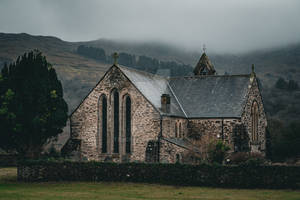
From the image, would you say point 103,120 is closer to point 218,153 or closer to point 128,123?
point 128,123

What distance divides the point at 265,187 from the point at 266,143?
23.3 m

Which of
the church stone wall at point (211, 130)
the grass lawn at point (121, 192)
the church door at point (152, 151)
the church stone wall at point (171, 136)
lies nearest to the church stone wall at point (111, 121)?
the church stone wall at point (171, 136)

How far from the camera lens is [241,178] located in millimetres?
33719

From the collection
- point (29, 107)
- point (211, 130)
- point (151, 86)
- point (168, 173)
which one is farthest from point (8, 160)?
point (168, 173)

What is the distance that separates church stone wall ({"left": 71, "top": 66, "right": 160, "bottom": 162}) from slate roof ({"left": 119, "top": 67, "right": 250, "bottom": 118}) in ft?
3.33

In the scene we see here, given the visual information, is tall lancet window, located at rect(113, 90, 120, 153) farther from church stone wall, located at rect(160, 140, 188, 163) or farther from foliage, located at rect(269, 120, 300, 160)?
foliage, located at rect(269, 120, 300, 160)

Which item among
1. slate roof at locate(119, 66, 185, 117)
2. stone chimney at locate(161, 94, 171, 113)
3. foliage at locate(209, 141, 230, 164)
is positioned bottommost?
foliage at locate(209, 141, 230, 164)

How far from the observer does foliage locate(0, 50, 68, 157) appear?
44.2 meters

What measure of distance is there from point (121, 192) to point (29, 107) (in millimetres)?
16992

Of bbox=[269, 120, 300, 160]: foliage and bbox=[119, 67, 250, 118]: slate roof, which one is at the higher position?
bbox=[119, 67, 250, 118]: slate roof

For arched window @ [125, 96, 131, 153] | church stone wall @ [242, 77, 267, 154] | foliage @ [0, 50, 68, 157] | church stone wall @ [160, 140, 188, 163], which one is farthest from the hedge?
church stone wall @ [242, 77, 267, 154]

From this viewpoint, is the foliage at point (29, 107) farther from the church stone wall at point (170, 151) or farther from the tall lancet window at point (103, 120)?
the church stone wall at point (170, 151)

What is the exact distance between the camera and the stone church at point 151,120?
4600cm

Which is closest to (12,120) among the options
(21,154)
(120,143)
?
(21,154)
